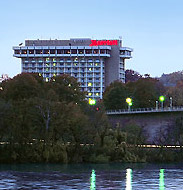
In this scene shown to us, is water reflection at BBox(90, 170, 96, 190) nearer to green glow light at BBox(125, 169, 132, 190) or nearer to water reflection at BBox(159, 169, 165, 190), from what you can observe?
green glow light at BBox(125, 169, 132, 190)

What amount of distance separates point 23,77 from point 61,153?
144 ft

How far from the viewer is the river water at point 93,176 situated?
8231 cm

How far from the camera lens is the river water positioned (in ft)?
270

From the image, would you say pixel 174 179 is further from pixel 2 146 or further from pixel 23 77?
pixel 23 77

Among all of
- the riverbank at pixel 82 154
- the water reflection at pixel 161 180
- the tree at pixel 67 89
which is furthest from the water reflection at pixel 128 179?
the tree at pixel 67 89

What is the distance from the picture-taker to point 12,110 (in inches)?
4941

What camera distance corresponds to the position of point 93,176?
9525 cm

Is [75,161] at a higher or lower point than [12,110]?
lower

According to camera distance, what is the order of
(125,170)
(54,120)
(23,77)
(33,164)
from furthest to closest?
(23,77), (54,120), (33,164), (125,170)

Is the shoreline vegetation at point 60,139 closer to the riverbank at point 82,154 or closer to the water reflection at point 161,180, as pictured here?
the riverbank at point 82,154

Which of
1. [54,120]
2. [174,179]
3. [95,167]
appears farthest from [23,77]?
[174,179]

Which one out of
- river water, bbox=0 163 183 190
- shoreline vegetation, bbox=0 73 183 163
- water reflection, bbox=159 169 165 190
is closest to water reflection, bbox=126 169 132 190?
river water, bbox=0 163 183 190

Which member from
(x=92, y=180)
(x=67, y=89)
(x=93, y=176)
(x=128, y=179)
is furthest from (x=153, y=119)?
(x=92, y=180)

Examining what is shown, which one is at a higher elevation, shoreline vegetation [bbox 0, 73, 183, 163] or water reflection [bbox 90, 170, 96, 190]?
shoreline vegetation [bbox 0, 73, 183, 163]
